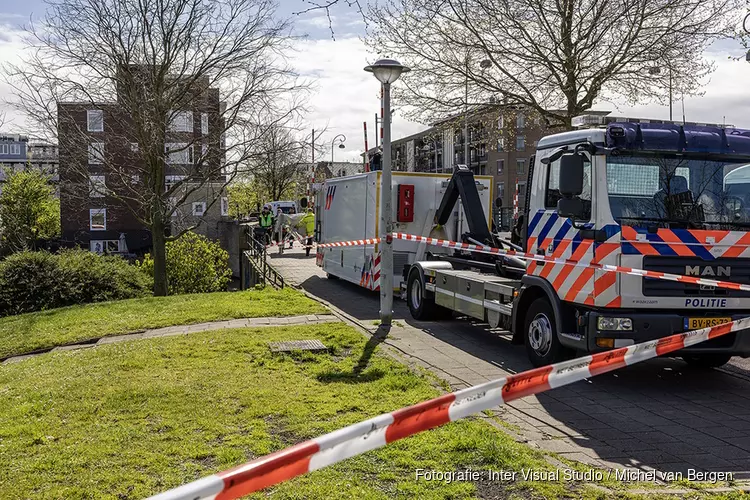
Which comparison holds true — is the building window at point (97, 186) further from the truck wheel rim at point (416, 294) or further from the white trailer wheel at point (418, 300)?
the truck wheel rim at point (416, 294)

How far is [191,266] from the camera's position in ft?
74.5

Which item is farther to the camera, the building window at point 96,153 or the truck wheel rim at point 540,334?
the building window at point 96,153

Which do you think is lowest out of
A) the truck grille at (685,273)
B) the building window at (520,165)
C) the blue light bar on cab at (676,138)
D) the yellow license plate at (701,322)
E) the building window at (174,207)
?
the yellow license plate at (701,322)

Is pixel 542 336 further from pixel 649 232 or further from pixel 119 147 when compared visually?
pixel 119 147

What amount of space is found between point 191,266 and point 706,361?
Result: 1750 centimetres

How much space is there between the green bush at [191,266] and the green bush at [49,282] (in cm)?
511

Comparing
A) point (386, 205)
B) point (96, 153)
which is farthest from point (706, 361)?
point (96, 153)

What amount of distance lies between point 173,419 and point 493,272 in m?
5.42

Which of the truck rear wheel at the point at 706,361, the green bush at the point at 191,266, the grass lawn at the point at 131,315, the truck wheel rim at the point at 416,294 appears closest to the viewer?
the truck rear wheel at the point at 706,361

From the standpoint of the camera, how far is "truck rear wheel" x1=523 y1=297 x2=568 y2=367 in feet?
23.9

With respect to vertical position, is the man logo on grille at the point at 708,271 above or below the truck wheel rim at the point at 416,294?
above

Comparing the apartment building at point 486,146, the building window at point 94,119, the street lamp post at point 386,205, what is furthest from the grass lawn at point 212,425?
the building window at point 94,119

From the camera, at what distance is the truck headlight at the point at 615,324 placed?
6.57 meters

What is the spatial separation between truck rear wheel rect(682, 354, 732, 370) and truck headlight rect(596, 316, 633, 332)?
1.79 metres
